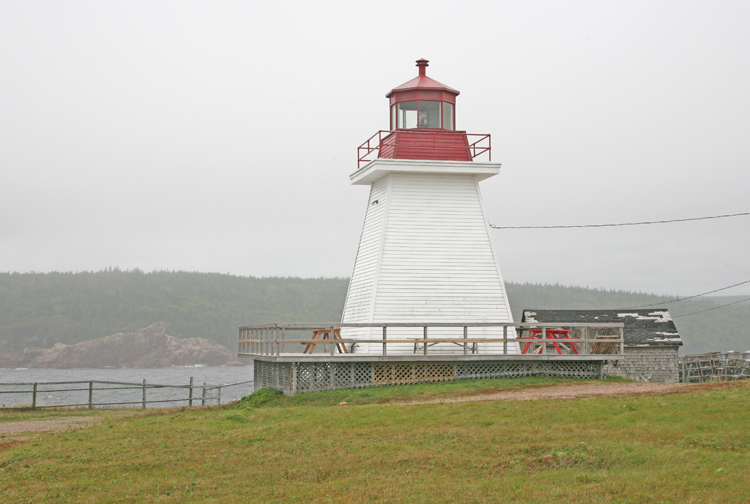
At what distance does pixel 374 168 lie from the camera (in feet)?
81.8

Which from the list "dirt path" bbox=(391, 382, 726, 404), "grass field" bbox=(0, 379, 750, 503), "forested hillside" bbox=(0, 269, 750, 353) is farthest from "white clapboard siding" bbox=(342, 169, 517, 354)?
"forested hillside" bbox=(0, 269, 750, 353)

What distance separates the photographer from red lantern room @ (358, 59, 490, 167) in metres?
25.5

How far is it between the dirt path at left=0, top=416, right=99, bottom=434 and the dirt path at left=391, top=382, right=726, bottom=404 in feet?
27.1

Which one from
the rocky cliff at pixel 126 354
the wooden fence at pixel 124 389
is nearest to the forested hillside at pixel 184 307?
the rocky cliff at pixel 126 354

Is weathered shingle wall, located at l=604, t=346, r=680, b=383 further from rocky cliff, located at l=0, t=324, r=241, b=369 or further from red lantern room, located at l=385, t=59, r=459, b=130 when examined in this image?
rocky cliff, located at l=0, t=324, r=241, b=369

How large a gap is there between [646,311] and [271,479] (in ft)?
105

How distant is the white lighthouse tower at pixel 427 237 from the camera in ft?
80.3

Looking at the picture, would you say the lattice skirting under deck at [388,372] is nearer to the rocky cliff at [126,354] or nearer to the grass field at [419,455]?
the grass field at [419,455]

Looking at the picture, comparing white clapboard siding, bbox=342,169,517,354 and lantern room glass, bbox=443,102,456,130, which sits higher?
lantern room glass, bbox=443,102,456,130

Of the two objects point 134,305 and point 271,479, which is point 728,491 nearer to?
point 271,479

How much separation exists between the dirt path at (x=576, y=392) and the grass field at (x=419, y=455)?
93 cm

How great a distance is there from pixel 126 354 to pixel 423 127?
119m

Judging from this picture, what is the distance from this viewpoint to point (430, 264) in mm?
24734

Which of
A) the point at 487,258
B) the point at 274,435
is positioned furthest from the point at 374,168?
the point at 274,435
